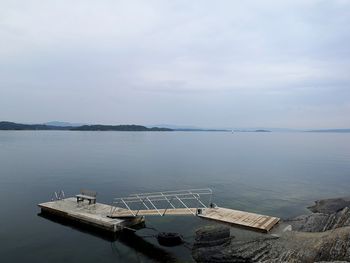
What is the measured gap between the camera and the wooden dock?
82.3 feet

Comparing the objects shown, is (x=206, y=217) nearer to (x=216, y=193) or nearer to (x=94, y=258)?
(x=94, y=258)

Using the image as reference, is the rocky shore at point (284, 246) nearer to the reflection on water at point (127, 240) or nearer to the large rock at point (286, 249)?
the large rock at point (286, 249)

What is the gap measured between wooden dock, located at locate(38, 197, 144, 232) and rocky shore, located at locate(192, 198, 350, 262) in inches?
262

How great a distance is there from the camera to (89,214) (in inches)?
1060

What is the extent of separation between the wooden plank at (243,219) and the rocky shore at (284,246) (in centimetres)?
68

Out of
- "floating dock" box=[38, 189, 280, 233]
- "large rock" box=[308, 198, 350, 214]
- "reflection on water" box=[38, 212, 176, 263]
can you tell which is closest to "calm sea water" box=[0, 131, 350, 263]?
"reflection on water" box=[38, 212, 176, 263]

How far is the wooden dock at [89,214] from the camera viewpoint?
82.3ft

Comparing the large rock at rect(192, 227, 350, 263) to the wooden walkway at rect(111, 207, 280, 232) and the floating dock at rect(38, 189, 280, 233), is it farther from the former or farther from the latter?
the floating dock at rect(38, 189, 280, 233)

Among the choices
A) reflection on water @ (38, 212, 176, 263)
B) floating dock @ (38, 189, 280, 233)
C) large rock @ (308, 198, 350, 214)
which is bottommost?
reflection on water @ (38, 212, 176, 263)

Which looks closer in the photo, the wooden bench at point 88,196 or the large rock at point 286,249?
the large rock at point 286,249

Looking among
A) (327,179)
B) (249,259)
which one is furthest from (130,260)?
(327,179)

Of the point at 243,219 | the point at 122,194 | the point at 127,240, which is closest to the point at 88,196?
the point at 127,240

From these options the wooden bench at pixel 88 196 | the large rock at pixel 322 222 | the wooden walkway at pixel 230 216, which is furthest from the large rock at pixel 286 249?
the wooden bench at pixel 88 196

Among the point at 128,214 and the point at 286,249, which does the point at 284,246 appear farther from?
the point at 128,214
